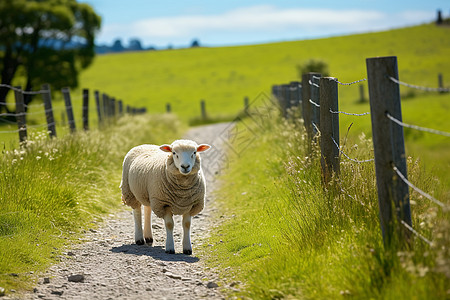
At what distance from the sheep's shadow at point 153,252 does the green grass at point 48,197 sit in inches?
28.2

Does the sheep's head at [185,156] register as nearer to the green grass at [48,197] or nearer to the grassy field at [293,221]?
the grassy field at [293,221]

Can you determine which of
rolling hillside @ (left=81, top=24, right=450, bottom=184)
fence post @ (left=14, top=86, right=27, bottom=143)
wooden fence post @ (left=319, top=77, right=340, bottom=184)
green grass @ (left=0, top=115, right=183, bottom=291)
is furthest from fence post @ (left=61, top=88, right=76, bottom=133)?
rolling hillside @ (left=81, top=24, right=450, bottom=184)

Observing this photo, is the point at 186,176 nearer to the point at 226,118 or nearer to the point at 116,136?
the point at 116,136

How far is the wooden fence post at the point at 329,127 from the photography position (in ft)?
20.6

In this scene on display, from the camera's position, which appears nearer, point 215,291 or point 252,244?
point 215,291

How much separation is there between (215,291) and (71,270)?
1674 millimetres

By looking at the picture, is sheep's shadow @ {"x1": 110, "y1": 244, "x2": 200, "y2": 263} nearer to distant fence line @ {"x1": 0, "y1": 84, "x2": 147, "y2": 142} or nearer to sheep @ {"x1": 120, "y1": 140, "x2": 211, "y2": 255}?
sheep @ {"x1": 120, "y1": 140, "x2": 211, "y2": 255}

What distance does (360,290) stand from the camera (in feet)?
12.2

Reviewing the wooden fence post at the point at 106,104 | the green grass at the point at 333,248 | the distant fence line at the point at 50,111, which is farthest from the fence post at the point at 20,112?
the wooden fence post at the point at 106,104

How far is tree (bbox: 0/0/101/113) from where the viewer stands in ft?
110

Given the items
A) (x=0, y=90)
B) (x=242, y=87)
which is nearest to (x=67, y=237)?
(x=0, y=90)

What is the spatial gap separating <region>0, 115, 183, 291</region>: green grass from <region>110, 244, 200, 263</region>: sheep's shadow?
2.35 feet

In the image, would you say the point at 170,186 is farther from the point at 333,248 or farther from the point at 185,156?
the point at 333,248

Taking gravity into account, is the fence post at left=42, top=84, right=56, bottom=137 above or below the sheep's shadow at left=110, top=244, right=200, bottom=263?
above
